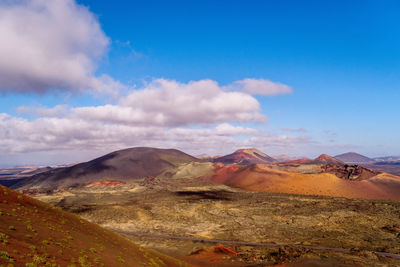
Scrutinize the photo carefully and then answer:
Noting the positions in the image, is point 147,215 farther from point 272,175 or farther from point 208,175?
point 208,175


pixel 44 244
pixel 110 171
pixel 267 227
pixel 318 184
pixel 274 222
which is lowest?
pixel 267 227

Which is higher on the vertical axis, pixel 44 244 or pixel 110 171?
pixel 44 244

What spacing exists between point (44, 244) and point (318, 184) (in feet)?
322

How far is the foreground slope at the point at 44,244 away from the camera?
14.1 meters

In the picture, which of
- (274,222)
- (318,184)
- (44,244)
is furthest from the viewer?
(318,184)

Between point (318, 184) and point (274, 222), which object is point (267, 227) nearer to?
point (274, 222)

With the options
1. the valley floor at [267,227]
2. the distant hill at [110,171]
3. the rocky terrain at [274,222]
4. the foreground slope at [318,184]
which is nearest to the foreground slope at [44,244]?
the valley floor at [267,227]

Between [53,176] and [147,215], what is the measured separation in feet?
411

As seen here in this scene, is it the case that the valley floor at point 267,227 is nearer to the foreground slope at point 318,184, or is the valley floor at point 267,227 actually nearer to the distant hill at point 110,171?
the foreground slope at point 318,184

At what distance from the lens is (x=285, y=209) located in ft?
201

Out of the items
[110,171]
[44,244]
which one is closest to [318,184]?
[44,244]

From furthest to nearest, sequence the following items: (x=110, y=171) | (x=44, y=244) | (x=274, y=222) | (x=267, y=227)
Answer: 1. (x=110, y=171)
2. (x=274, y=222)
3. (x=267, y=227)
4. (x=44, y=244)

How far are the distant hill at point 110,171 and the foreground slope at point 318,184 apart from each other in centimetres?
6596

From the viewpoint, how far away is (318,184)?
95.0m
